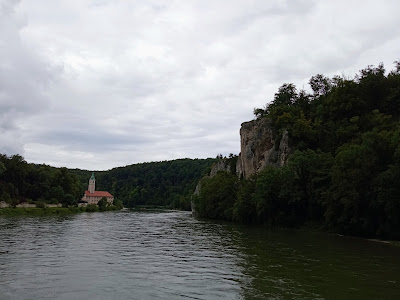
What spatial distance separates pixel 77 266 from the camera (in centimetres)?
2197

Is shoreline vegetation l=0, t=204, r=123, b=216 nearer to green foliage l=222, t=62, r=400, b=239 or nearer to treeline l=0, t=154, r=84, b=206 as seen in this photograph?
treeline l=0, t=154, r=84, b=206

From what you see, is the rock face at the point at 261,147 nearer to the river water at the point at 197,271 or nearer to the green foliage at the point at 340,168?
the green foliage at the point at 340,168

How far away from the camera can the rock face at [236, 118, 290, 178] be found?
67600 millimetres

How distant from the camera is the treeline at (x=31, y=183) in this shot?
374 feet

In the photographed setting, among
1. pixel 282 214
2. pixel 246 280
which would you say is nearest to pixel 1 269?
pixel 246 280

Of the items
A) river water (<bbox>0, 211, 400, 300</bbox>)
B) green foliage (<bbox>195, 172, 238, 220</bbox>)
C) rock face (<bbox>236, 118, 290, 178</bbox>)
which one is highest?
rock face (<bbox>236, 118, 290, 178</bbox>)

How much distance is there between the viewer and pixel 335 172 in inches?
1677

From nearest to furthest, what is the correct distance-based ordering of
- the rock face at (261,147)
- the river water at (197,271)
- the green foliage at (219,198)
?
1. the river water at (197,271)
2. the rock face at (261,147)
3. the green foliage at (219,198)

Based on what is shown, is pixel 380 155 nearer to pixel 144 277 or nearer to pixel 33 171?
pixel 144 277

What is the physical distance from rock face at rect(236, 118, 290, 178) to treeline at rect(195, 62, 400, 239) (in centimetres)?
171

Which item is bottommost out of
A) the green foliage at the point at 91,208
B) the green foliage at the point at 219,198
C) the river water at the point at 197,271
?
the green foliage at the point at 91,208

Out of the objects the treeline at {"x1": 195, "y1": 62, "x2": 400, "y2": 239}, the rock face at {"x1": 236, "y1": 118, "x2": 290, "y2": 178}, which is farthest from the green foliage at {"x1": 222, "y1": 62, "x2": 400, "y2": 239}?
the rock face at {"x1": 236, "y1": 118, "x2": 290, "y2": 178}

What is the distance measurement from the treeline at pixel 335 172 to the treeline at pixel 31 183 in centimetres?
5825

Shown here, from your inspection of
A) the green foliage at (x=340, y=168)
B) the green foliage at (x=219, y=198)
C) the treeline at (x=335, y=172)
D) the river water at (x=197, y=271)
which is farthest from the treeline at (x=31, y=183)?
the river water at (x=197, y=271)
